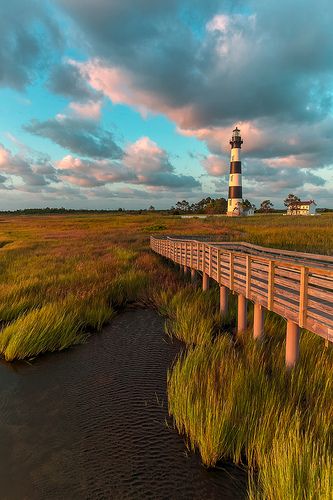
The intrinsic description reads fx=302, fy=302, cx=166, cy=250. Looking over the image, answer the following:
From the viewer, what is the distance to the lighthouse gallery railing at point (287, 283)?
4.85 meters

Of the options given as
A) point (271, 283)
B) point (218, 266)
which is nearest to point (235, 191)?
point (218, 266)

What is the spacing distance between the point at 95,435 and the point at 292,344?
4.03m

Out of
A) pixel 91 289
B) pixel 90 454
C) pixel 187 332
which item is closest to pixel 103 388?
pixel 90 454

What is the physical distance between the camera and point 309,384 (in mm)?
5242

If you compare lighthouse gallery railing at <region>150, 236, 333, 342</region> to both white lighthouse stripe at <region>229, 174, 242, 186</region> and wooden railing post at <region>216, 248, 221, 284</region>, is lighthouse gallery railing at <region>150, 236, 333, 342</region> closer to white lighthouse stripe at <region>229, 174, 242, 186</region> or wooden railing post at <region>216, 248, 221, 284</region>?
wooden railing post at <region>216, 248, 221, 284</region>

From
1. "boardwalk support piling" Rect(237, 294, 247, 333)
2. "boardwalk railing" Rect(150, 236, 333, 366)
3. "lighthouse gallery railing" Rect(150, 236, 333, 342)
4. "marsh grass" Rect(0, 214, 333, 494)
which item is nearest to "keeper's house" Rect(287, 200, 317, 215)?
"marsh grass" Rect(0, 214, 333, 494)

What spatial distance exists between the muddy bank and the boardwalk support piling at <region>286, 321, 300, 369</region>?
2.54 m

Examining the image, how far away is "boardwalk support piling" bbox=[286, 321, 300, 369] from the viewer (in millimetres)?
5944

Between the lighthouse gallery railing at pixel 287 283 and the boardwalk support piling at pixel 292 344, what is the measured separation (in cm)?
27

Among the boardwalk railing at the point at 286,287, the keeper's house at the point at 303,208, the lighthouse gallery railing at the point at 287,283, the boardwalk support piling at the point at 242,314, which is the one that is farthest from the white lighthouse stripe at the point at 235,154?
the boardwalk support piling at the point at 242,314

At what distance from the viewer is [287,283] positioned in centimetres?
587

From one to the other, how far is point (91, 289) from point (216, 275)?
5.29 metres

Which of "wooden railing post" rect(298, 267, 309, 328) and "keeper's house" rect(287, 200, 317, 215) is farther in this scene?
"keeper's house" rect(287, 200, 317, 215)

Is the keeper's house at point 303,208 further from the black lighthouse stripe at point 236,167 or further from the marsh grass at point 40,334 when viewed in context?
the marsh grass at point 40,334
